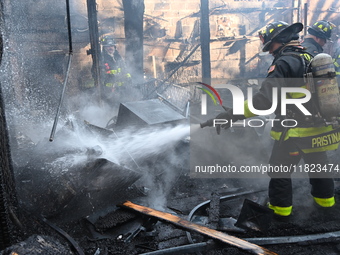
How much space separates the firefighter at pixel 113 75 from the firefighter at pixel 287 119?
241 inches

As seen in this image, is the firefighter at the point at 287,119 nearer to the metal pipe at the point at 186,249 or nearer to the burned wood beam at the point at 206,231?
the burned wood beam at the point at 206,231

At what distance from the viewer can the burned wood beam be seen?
290cm

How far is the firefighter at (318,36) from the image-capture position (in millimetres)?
5855

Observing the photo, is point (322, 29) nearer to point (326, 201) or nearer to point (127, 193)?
point (326, 201)

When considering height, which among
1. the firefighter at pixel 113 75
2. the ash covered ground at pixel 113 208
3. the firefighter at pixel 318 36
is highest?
the firefighter at pixel 318 36

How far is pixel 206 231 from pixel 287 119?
1.55 meters

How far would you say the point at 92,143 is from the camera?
14.5ft

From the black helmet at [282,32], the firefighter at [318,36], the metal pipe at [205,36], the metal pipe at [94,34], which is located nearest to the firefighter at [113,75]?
the metal pipe at [94,34]

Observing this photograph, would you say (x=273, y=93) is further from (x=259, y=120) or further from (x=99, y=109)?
(x=99, y=109)

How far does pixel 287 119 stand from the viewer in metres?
3.64

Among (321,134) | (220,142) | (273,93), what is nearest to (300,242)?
(321,134)

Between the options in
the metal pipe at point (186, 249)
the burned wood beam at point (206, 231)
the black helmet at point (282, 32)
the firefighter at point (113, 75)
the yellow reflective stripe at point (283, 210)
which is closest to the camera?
the burned wood beam at point (206, 231)

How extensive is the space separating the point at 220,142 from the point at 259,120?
42.2 inches

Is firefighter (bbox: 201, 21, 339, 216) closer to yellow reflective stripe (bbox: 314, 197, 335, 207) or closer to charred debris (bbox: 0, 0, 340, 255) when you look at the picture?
yellow reflective stripe (bbox: 314, 197, 335, 207)
